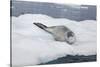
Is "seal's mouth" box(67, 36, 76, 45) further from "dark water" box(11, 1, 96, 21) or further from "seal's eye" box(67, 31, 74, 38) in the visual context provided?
"dark water" box(11, 1, 96, 21)

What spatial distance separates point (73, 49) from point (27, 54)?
0.53 meters

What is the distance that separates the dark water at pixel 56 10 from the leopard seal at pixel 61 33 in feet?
0.45

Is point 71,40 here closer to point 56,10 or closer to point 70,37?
point 70,37

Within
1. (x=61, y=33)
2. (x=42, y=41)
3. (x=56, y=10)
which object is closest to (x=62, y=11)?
(x=56, y=10)

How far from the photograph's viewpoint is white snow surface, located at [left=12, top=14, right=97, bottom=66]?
1.79 metres

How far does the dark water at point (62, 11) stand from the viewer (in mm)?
1816

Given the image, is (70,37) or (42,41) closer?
(42,41)

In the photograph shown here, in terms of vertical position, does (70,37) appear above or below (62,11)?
below

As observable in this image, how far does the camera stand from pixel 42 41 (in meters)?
1.88

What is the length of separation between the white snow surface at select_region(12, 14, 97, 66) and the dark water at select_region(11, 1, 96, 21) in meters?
0.04

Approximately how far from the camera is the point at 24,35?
5.95 ft

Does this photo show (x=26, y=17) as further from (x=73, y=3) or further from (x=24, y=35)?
(x=73, y=3)

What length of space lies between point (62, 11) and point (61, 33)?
9.9 inches

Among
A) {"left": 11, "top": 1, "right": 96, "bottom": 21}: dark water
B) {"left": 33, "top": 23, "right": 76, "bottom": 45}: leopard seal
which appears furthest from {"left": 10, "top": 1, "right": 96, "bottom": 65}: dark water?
{"left": 33, "top": 23, "right": 76, "bottom": 45}: leopard seal
